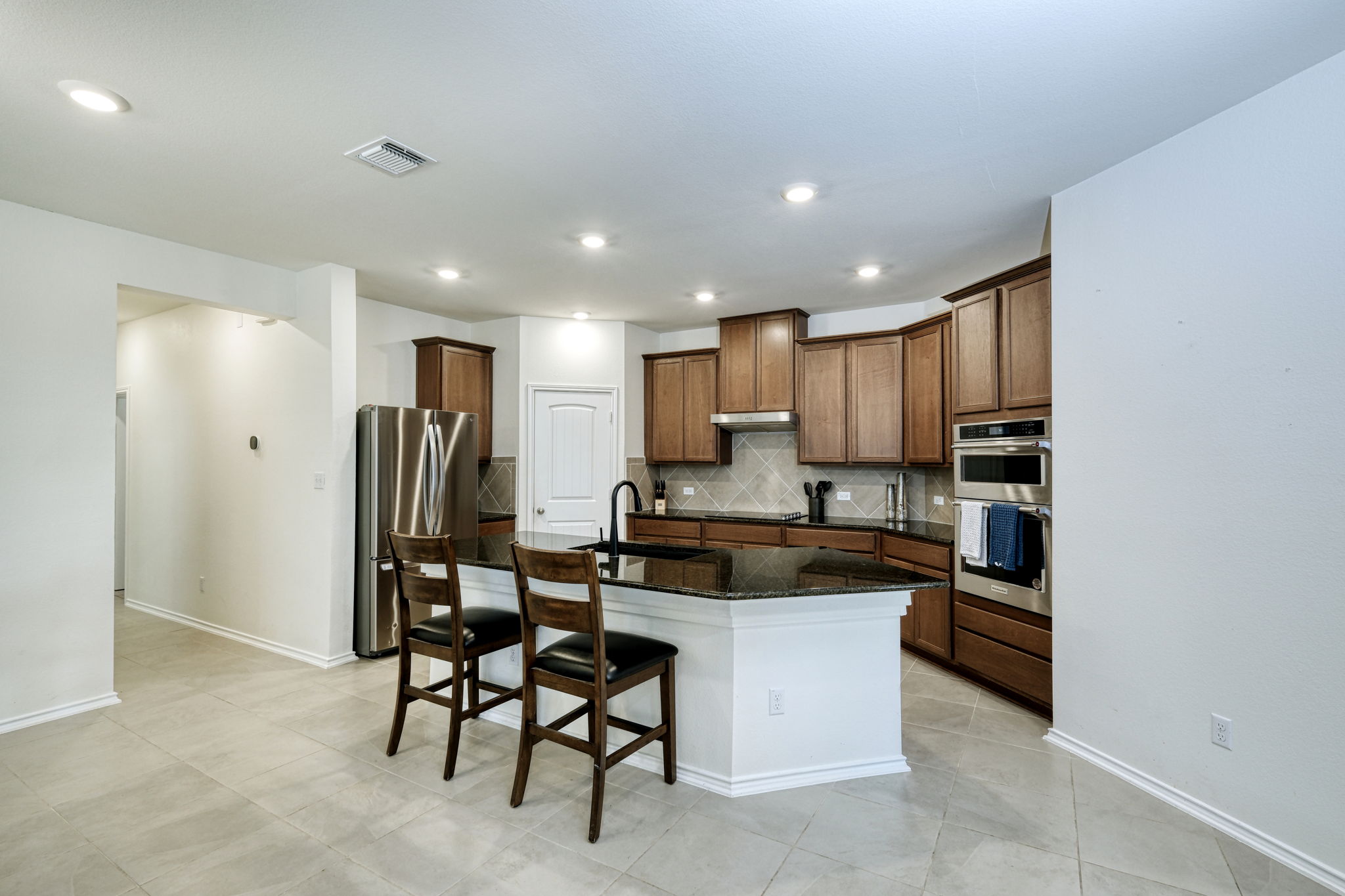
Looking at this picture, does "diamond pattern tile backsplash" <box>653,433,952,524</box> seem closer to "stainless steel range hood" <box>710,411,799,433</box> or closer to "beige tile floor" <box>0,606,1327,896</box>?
"stainless steel range hood" <box>710,411,799,433</box>

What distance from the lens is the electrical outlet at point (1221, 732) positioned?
7.15ft

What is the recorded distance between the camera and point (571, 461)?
216 inches

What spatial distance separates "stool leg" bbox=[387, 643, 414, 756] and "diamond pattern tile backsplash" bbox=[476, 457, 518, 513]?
2610mm

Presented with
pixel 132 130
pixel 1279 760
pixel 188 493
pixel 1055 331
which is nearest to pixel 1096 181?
pixel 1055 331

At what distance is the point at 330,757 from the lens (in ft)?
8.95

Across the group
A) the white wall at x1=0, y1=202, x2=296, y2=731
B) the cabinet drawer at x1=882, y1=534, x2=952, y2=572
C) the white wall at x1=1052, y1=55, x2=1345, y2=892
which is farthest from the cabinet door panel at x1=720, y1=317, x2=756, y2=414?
the white wall at x1=0, y1=202, x2=296, y2=731

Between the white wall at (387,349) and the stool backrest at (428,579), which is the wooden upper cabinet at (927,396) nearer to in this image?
the stool backrest at (428,579)

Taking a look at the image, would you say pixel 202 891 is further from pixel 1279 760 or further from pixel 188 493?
pixel 188 493

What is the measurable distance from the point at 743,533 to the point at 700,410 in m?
1.22

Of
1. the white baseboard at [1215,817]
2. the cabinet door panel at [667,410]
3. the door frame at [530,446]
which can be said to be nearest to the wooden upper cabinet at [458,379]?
the door frame at [530,446]

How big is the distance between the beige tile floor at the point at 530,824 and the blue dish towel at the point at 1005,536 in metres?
0.79

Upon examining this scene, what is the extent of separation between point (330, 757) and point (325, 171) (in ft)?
8.36

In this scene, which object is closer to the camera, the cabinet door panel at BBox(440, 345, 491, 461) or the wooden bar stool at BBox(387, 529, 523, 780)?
the wooden bar stool at BBox(387, 529, 523, 780)

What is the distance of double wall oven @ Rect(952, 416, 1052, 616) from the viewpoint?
3031 millimetres
